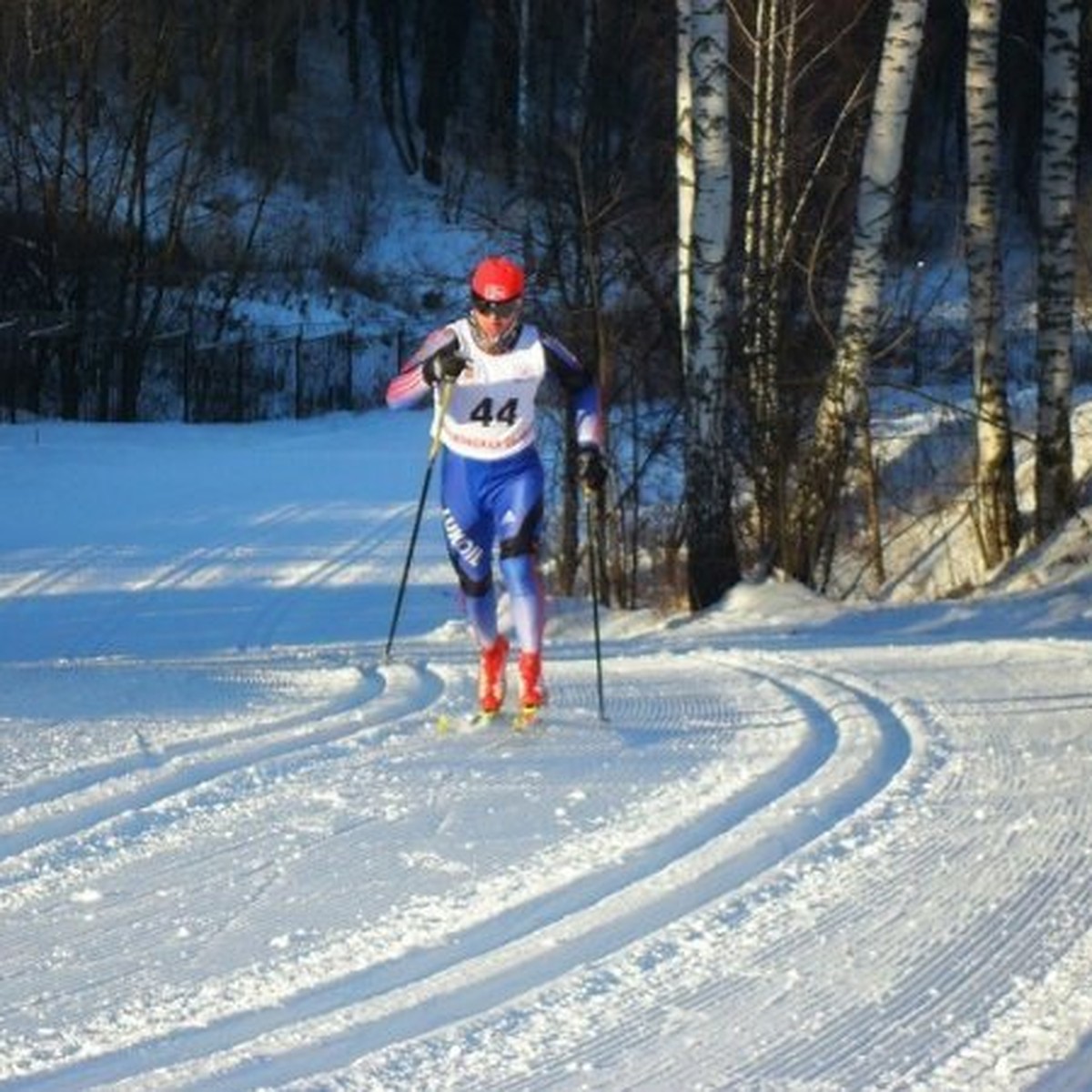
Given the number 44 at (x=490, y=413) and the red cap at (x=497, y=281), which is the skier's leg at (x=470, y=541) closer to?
the number 44 at (x=490, y=413)

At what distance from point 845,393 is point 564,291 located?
13.5 ft

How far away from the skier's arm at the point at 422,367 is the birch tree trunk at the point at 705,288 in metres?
5.52

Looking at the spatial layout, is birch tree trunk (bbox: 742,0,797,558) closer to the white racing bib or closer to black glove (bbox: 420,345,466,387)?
the white racing bib

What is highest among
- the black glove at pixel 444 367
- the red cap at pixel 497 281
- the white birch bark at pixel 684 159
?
the white birch bark at pixel 684 159

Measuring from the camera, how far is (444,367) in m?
7.84

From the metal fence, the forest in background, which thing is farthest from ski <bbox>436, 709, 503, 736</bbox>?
the metal fence

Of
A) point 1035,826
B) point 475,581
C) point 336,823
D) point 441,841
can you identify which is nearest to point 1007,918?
point 1035,826

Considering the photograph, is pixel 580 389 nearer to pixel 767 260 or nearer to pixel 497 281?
pixel 497 281

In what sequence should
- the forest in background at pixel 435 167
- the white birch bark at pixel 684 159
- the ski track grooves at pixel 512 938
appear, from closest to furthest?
the ski track grooves at pixel 512 938 < the white birch bark at pixel 684 159 < the forest in background at pixel 435 167

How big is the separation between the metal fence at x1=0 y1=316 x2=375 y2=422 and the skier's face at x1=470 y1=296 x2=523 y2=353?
101ft

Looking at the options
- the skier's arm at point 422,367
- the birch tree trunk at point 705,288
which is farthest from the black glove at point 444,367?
the birch tree trunk at point 705,288

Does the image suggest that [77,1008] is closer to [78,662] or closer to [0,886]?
[0,886]

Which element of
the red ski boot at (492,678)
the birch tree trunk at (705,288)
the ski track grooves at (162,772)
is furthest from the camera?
the birch tree trunk at (705,288)

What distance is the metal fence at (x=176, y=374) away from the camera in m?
39.4
